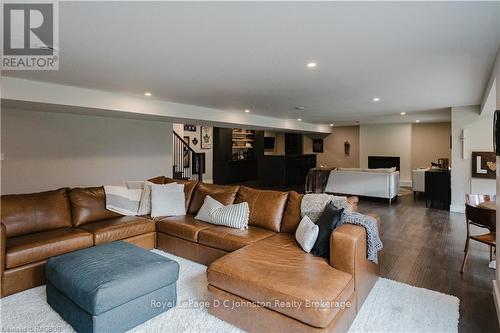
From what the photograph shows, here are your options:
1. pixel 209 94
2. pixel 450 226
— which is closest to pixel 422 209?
pixel 450 226

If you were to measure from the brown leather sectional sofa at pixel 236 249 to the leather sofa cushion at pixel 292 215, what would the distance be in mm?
11

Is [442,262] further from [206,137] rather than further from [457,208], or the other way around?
[206,137]

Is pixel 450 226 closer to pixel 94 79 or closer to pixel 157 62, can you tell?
pixel 157 62

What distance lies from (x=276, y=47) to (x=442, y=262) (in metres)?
3.17

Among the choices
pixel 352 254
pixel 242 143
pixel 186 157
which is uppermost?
pixel 242 143

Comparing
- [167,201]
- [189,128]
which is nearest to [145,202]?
[167,201]

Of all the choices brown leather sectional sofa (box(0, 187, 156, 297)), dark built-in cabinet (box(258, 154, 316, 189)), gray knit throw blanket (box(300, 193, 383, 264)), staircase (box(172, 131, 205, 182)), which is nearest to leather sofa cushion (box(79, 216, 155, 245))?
brown leather sectional sofa (box(0, 187, 156, 297))

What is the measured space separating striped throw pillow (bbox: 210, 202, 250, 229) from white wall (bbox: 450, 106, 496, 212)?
531cm

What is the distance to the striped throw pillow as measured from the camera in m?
3.35

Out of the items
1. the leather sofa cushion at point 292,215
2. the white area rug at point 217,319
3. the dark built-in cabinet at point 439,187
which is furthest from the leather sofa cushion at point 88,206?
the dark built-in cabinet at point 439,187

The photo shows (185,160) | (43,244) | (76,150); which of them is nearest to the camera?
(43,244)

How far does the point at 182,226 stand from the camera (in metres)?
3.49

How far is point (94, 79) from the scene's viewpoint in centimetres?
386

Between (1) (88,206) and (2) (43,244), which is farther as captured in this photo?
(1) (88,206)
